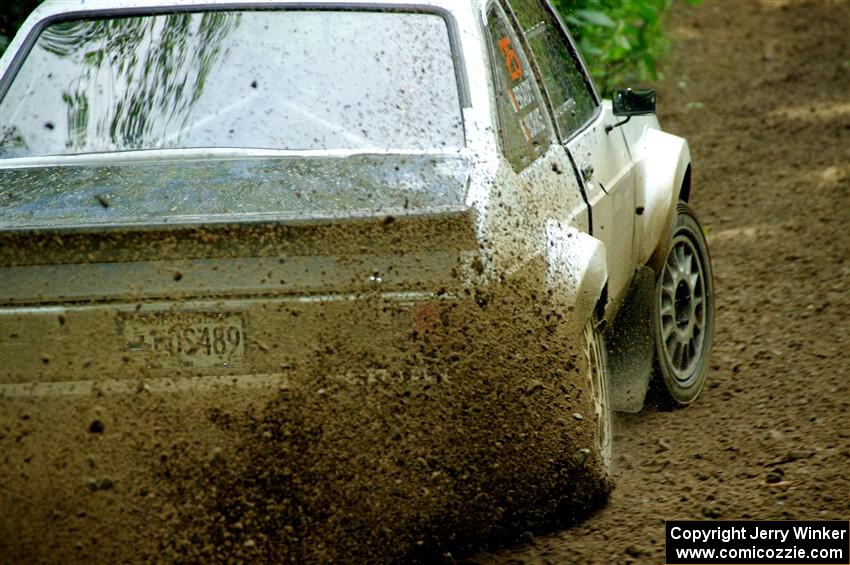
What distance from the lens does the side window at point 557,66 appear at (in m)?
5.27

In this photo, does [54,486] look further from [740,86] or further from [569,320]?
[740,86]

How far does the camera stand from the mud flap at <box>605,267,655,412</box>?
529 centimetres

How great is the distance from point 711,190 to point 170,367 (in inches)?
300

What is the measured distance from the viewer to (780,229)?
30.2ft

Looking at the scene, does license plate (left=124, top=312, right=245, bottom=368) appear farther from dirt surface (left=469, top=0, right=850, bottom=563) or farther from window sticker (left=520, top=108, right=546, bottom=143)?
window sticker (left=520, top=108, right=546, bottom=143)

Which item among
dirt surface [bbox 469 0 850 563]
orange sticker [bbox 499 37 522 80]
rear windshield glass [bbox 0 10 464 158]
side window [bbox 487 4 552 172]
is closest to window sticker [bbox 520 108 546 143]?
side window [bbox 487 4 552 172]

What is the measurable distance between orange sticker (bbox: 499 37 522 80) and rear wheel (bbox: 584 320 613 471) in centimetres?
99

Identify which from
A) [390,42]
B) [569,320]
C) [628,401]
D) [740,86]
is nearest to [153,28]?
[390,42]

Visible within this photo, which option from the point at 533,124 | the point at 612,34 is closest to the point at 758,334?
the point at 533,124

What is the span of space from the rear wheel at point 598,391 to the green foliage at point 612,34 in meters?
5.33

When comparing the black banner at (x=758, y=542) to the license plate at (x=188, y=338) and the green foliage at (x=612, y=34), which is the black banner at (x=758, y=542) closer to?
the license plate at (x=188, y=338)

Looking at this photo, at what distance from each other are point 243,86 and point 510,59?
97cm

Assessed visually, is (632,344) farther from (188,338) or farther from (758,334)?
(188,338)

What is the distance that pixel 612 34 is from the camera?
12.3m
